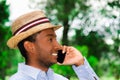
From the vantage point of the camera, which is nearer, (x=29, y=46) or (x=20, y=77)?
(x=20, y=77)

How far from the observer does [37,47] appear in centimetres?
228

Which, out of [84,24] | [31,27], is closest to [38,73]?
[31,27]

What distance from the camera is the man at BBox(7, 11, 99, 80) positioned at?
2.22 meters

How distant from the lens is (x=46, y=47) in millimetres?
2246

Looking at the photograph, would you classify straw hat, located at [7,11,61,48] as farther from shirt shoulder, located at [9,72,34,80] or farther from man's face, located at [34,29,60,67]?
shirt shoulder, located at [9,72,34,80]

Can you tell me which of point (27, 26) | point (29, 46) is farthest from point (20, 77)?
point (27, 26)

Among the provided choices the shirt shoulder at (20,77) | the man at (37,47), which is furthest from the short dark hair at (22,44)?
the shirt shoulder at (20,77)

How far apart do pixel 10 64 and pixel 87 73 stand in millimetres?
29678

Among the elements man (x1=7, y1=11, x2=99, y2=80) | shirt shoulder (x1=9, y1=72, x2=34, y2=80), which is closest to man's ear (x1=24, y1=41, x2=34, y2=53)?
man (x1=7, y1=11, x2=99, y2=80)

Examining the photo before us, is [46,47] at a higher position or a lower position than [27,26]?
lower

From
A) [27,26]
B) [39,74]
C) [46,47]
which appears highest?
[27,26]

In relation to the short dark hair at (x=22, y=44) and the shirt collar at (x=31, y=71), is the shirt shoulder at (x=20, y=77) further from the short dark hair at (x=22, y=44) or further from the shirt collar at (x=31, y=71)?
the short dark hair at (x=22, y=44)

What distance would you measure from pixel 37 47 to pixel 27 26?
129mm

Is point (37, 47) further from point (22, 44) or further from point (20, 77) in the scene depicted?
point (20, 77)
